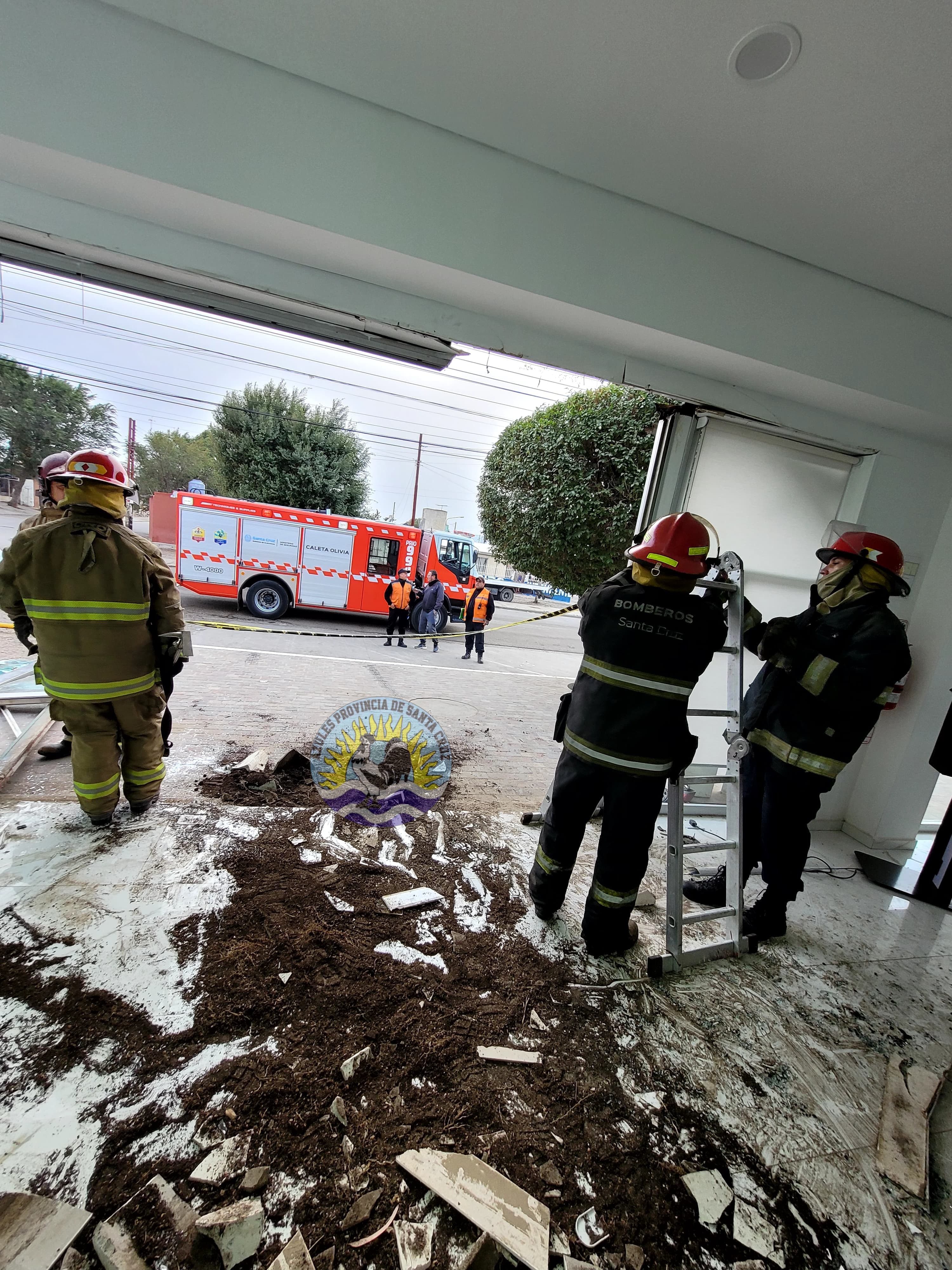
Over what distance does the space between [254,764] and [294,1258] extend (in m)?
2.76

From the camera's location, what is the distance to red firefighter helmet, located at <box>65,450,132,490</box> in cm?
252

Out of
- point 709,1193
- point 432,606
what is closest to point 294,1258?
point 709,1193

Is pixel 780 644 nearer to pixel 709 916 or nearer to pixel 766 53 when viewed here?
pixel 709 916

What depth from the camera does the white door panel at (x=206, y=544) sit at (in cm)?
1001

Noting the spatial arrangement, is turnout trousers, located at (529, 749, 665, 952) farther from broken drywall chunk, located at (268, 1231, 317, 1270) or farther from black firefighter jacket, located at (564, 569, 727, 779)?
broken drywall chunk, located at (268, 1231, 317, 1270)

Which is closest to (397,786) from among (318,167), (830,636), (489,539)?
(830,636)

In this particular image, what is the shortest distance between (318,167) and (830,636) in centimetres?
334

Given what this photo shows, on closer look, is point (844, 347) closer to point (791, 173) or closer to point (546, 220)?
point (791, 173)

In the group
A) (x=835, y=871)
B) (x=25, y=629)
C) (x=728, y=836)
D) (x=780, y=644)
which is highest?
(x=780, y=644)

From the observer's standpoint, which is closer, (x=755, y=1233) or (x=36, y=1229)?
(x=36, y=1229)

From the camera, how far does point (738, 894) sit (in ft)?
8.24

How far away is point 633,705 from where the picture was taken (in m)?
2.09

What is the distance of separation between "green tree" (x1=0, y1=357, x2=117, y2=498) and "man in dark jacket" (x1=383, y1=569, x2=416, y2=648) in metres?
5.83

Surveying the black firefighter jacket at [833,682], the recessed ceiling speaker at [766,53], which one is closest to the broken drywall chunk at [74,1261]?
the black firefighter jacket at [833,682]
